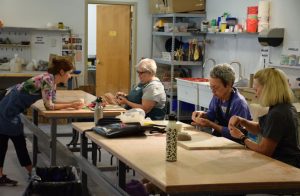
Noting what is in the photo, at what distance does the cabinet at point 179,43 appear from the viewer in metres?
8.86

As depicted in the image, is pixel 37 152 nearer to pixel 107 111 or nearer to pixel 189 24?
pixel 107 111

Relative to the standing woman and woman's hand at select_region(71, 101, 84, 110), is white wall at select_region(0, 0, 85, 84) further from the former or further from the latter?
woman's hand at select_region(71, 101, 84, 110)

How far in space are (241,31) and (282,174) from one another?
499 centimetres

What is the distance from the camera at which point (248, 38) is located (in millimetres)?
7434

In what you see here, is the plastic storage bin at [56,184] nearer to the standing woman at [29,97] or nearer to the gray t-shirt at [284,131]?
the gray t-shirt at [284,131]

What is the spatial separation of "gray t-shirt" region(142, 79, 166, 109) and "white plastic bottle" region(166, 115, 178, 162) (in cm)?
217

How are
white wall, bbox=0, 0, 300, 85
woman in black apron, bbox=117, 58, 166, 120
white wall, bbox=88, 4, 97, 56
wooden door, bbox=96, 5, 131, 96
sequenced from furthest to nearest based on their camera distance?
white wall, bbox=88, 4, 97, 56 < wooden door, bbox=96, 5, 131, 96 < white wall, bbox=0, 0, 300, 85 < woman in black apron, bbox=117, 58, 166, 120

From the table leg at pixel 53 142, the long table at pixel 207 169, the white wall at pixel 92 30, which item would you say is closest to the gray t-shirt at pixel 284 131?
the long table at pixel 207 169

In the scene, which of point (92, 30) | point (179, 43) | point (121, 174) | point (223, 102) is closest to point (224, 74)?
point (223, 102)

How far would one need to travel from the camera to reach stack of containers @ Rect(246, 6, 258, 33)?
696cm

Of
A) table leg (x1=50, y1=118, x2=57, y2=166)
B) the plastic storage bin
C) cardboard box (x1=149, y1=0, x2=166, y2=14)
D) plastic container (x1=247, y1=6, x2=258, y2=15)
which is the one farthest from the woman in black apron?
cardboard box (x1=149, y1=0, x2=166, y2=14)

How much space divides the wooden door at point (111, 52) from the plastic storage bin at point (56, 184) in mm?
6926

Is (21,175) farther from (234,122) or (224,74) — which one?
(234,122)

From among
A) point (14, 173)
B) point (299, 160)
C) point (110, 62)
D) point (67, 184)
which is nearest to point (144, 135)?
point (67, 184)
